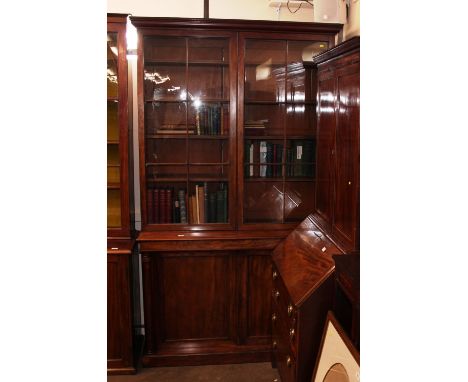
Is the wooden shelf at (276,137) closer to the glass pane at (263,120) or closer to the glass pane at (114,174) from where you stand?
the glass pane at (263,120)

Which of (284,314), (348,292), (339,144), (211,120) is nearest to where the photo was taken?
(348,292)

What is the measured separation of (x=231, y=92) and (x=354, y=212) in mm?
1434

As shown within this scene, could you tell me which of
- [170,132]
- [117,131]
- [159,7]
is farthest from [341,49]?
[159,7]

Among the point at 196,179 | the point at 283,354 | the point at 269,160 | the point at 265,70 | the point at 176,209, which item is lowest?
the point at 283,354

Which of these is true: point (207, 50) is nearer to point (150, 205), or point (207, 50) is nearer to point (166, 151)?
point (166, 151)

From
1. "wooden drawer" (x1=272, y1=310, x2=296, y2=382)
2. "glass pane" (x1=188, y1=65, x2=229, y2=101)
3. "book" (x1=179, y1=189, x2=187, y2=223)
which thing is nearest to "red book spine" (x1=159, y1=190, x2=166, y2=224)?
"book" (x1=179, y1=189, x2=187, y2=223)

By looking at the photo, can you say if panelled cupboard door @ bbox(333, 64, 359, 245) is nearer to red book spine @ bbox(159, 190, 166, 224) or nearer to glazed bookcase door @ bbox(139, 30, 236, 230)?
glazed bookcase door @ bbox(139, 30, 236, 230)

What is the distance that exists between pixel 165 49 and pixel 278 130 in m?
0.96

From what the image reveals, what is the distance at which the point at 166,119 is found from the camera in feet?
10.2

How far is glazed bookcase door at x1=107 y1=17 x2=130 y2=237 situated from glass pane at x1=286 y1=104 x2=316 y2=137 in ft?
3.69

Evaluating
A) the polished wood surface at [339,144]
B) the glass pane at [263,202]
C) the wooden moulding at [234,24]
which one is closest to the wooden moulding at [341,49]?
the polished wood surface at [339,144]

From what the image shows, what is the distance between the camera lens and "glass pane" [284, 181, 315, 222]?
319 cm

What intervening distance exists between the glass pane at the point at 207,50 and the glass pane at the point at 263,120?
0.38 metres
